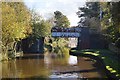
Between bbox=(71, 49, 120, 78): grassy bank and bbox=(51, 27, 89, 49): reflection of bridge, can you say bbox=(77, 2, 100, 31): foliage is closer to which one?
bbox=(51, 27, 89, 49): reflection of bridge

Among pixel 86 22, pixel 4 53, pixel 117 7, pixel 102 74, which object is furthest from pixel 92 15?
pixel 117 7

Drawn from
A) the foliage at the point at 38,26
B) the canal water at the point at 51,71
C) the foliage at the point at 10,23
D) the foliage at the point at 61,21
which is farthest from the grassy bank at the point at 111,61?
the foliage at the point at 61,21

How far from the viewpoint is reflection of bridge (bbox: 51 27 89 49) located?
5690 centimetres

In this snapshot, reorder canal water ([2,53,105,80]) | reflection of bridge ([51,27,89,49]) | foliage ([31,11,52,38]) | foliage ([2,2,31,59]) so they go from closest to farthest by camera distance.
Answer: canal water ([2,53,105,80]) → foliage ([2,2,31,59]) → foliage ([31,11,52,38]) → reflection of bridge ([51,27,89,49])

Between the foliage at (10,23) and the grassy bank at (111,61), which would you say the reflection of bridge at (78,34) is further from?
the foliage at (10,23)

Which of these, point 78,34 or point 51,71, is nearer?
point 51,71

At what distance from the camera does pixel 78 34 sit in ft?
192

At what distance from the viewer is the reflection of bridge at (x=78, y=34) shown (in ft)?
187

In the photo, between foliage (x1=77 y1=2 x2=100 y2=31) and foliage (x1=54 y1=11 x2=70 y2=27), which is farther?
foliage (x1=54 y1=11 x2=70 y2=27)

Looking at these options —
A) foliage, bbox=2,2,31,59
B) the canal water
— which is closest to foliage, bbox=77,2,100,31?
foliage, bbox=2,2,31,59

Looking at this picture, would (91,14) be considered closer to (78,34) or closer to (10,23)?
(78,34)

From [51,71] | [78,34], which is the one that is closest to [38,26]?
[78,34]

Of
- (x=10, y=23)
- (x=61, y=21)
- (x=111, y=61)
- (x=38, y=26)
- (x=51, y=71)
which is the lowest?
(x=51, y=71)

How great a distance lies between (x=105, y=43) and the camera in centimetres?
5478
